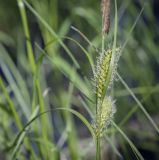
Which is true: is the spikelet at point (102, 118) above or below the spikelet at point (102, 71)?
below

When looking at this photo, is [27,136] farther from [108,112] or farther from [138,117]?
[138,117]

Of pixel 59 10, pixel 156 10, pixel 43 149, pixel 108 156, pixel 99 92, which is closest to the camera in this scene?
pixel 99 92

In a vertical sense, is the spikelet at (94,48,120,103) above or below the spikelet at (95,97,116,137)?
above

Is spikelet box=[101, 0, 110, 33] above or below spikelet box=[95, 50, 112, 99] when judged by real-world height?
above

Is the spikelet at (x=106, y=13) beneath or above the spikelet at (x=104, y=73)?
above

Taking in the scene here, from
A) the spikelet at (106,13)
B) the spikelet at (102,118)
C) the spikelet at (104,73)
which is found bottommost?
the spikelet at (102,118)

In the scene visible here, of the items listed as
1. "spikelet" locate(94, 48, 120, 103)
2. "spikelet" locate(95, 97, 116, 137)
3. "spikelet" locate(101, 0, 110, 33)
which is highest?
"spikelet" locate(101, 0, 110, 33)

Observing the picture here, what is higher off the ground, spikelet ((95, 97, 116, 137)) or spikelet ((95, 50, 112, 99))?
spikelet ((95, 50, 112, 99))

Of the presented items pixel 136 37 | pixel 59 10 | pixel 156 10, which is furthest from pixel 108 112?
pixel 156 10
